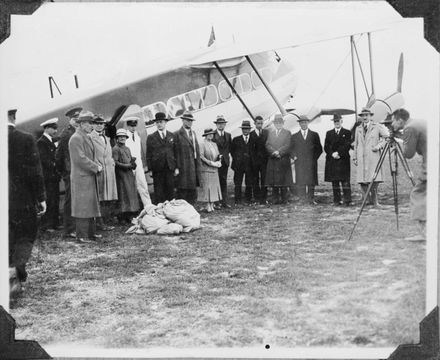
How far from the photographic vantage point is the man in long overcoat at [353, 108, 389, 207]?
391cm

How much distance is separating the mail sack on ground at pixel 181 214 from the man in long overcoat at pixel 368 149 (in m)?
1.22

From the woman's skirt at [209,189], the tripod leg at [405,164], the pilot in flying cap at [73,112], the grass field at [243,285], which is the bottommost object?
the grass field at [243,285]

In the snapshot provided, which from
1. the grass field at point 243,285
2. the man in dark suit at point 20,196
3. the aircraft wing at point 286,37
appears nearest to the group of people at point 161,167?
the man in dark suit at point 20,196

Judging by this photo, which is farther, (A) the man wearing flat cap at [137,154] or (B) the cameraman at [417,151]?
(A) the man wearing flat cap at [137,154]

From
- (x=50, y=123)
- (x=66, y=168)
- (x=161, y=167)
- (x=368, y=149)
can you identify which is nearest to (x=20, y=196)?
(x=66, y=168)

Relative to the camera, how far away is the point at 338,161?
3.92 m

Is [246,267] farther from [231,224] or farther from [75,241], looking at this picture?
[75,241]

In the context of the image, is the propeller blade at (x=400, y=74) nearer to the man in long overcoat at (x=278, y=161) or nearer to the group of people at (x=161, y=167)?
the group of people at (x=161, y=167)

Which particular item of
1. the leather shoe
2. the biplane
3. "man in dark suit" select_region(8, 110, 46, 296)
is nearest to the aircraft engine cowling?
the biplane

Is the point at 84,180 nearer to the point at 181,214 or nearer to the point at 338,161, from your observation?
the point at 181,214

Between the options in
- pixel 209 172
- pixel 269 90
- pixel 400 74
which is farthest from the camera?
pixel 209 172

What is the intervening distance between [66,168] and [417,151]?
2498mm

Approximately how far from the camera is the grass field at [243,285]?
378cm

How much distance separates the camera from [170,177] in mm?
3984
